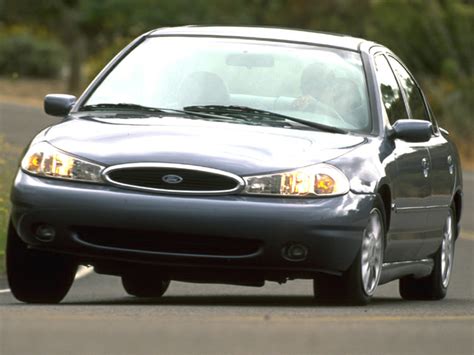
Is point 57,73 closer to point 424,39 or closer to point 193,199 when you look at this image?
point 424,39

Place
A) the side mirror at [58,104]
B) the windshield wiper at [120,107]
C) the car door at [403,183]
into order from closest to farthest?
the windshield wiper at [120,107] → the car door at [403,183] → the side mirror at [58,104]

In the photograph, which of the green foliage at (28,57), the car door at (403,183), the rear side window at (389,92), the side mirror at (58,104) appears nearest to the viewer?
the car door at (403,183)

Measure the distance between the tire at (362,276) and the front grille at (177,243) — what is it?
0.55 metres

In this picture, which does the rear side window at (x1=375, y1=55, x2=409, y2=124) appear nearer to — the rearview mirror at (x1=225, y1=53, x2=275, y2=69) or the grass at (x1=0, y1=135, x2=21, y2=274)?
the rearview mirror at (x1=225, y1=53, x2=275, y2=69)

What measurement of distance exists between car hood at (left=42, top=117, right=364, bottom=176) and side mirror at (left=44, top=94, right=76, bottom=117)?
0.59 m

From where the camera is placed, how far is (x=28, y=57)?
48344 millimetres

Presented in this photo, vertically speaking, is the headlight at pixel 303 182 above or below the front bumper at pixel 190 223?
above

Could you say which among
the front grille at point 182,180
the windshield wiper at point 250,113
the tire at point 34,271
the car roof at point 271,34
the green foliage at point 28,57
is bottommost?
the green foliage at point 28,57

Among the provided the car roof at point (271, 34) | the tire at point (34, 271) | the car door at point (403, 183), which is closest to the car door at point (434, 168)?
the car door at point (403, 183)

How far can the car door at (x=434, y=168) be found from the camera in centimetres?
1145

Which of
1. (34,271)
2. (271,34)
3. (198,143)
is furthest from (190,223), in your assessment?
(271,34)

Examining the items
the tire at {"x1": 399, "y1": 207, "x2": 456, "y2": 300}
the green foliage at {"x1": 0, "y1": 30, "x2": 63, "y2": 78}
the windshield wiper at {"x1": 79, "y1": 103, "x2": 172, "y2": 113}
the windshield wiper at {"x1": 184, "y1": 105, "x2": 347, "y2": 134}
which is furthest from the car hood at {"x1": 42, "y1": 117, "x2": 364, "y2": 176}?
the green foliage at {"x1": 0, "y1": 30, "x2": 63, "y2": 78}

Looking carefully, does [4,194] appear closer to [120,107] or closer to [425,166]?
[120,107]

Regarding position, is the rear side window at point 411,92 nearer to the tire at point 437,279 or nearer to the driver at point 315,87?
the tire at point 437,279
